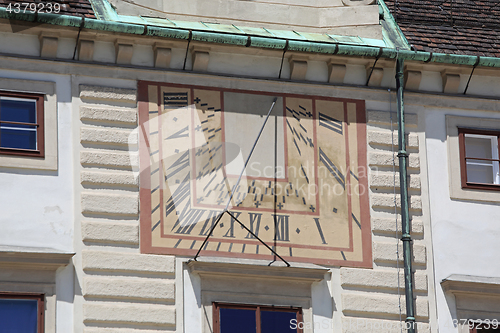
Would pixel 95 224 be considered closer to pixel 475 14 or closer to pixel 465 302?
pixel 465 302

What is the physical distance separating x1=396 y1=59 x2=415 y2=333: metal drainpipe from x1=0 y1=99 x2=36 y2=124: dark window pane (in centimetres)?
531

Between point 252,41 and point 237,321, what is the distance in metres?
4.15

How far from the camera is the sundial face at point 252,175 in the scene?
58.0 ft

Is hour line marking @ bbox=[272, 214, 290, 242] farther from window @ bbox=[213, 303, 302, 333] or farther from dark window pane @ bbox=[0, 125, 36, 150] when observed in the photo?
dark window pane @ bbox=[0, 125, 36, 150]

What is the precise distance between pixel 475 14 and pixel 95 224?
7.91 meters

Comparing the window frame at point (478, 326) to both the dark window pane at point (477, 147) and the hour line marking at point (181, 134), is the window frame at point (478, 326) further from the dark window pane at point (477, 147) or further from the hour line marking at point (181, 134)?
the hour line marking at point (181, 134)

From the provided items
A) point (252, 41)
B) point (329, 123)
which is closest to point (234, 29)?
point (252, 41)

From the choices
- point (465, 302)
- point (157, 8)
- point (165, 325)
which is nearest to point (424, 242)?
point (465, 302)

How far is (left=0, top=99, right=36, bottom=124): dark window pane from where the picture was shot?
17562 millimetres

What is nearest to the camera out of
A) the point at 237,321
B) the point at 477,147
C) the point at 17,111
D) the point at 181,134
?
the point at 237,321

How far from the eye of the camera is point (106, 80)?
18141 mm

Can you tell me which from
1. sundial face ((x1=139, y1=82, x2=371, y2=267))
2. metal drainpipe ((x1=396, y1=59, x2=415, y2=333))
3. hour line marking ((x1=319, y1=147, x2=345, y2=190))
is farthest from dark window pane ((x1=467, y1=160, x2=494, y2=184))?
hour line marking ((x1=319, y1=147, x2=345, y2=190))

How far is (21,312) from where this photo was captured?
651 inches

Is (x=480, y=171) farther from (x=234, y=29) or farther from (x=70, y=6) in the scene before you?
(x=70, y=6)
